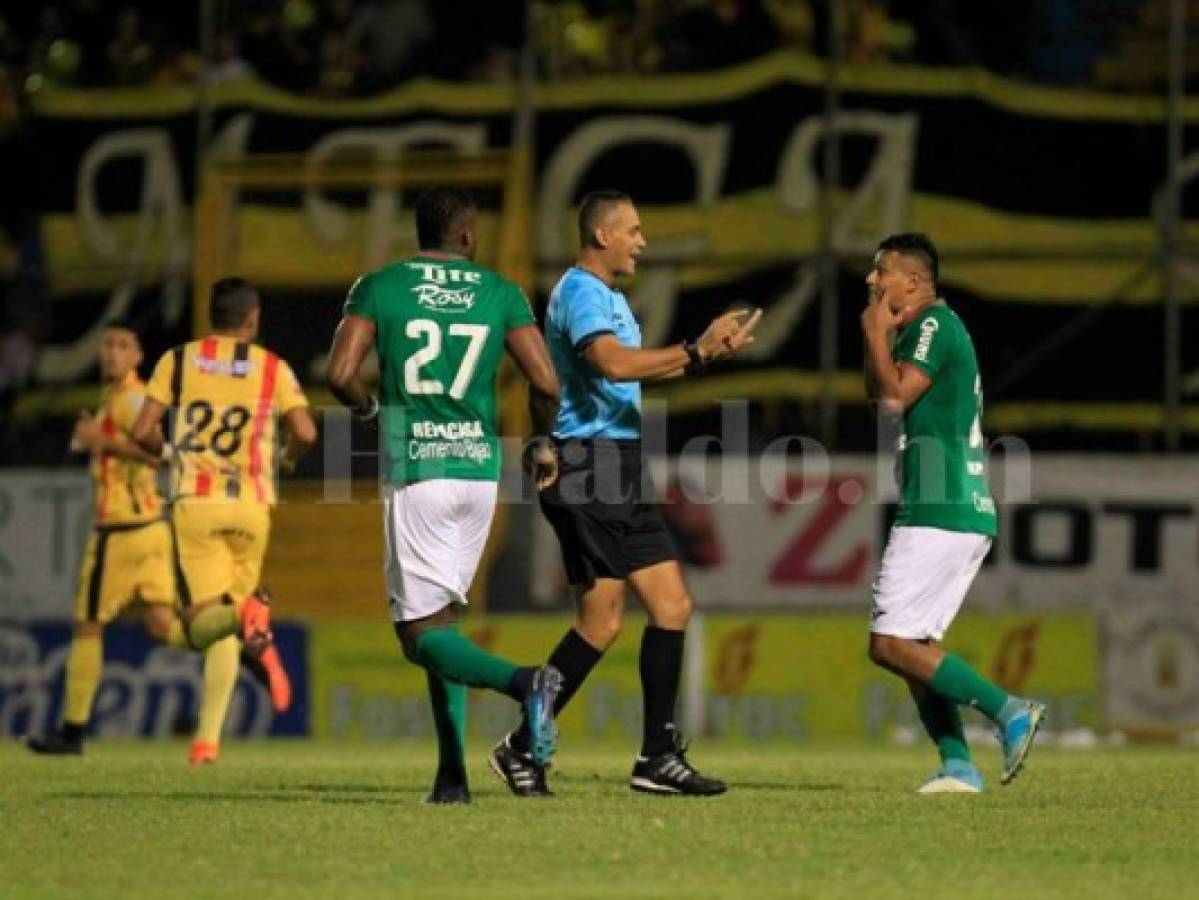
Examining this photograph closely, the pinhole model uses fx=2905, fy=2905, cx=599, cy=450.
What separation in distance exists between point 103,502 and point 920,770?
490 centimetres

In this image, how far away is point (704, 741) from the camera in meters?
18.5

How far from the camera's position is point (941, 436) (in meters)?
10.9

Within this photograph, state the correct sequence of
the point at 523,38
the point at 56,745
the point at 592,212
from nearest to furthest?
the point at 592,212, the point at 56,745, the point at 523,38

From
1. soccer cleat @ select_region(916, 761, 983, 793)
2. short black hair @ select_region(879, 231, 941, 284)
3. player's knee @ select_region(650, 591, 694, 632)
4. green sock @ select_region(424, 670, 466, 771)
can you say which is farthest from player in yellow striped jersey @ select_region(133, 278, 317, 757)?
soccer cleat @ select_region(916, 761, 983, 793)

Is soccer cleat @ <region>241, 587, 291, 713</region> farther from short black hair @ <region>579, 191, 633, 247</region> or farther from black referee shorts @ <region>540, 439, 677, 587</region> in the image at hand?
short black hair @ <region>579, 191, 633, 247</region>

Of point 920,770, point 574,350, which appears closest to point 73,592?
point 920,770

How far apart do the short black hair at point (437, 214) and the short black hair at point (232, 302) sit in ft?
10.9

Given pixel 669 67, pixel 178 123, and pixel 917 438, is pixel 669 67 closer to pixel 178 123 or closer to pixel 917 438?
pixel 178 123

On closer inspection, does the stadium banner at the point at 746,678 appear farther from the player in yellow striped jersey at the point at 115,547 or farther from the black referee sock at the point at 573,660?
the black referee sock at the point at 573,660

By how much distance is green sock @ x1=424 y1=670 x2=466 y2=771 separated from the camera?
1024 centimetres

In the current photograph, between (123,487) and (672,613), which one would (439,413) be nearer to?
(672,613)

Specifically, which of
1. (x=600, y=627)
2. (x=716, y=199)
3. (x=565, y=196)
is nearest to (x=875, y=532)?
(x=716, y=199)

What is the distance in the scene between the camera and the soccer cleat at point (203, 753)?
13.7 meters

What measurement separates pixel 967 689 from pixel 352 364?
103 inches
